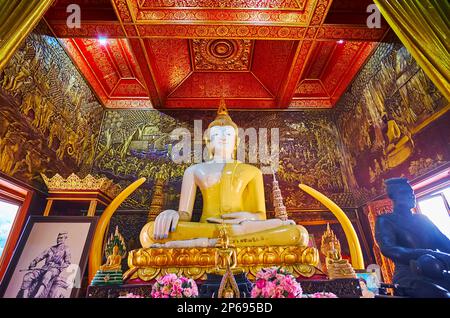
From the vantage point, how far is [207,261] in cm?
258

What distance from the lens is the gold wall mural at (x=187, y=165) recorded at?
5070 millimetres

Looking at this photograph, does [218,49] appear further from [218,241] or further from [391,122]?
[218,241]

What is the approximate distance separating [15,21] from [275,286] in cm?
339

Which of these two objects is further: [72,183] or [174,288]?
[72,183]

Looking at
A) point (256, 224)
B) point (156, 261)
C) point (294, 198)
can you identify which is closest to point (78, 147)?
point (156, 261)

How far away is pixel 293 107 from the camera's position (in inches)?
230

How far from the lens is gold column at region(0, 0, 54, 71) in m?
2.31

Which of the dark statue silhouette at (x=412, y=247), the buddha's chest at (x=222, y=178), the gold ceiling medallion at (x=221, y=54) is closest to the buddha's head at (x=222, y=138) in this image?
the buddha's chest at (x=222, y=178)

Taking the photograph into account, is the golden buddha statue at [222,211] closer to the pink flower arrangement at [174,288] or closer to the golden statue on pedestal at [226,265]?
the golden statue on pedestal at [226,265]

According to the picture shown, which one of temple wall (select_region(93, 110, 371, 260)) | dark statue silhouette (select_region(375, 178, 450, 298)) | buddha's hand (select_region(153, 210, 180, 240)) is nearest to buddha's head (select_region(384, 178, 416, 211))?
dark statue silhouette (select_region(375, 178, 450, 298))

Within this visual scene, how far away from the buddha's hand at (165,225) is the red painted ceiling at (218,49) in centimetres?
277

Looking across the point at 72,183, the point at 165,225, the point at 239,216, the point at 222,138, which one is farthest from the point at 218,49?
the point at 165,225

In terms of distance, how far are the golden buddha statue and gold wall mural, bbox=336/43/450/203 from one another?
2047 mm

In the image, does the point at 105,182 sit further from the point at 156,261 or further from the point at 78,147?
the point at 156,261
